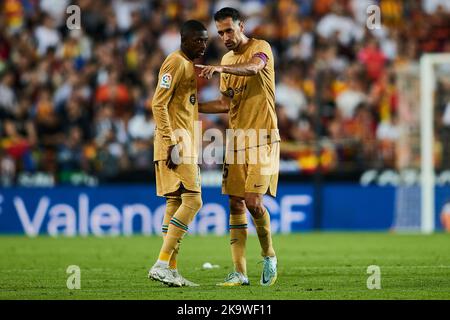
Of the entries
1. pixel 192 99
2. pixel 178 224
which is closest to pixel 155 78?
pixel 192 99

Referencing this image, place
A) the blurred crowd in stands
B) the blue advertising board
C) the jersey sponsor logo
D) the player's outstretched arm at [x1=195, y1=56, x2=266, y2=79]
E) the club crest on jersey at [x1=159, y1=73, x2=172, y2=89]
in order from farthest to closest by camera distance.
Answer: the blurred crowd in stands, the blue advertising board, the jersey sponsor logo, the club crest on jersey at [x1=159, y1=73, x2=172, y2=89], the player's outstretched arm at [x1=195, y1=56, x2=266, y2=79]

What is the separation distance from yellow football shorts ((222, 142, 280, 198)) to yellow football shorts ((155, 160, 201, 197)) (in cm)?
33

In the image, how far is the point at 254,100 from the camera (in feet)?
33.0

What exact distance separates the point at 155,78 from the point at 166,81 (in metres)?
12.1

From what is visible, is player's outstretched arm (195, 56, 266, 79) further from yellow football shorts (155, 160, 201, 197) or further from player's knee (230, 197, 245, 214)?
player's knee (230, 197, 245, 214)

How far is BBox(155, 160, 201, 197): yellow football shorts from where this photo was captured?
9.88m

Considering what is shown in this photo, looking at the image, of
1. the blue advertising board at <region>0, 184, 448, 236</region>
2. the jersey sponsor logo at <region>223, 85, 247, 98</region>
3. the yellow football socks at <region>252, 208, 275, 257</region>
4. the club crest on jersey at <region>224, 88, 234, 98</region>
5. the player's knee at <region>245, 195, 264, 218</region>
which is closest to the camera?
the player's knee at <region>245, 195, 264, 218</region>

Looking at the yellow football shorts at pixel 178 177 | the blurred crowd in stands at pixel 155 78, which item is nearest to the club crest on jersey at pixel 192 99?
the yellow football shorts at pixel 178 177

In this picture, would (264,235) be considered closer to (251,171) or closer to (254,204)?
(254,204)

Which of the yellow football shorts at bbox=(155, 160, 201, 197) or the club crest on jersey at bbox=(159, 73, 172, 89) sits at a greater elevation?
the club crest on jersey at bbox=(159, 73, 172, 89)

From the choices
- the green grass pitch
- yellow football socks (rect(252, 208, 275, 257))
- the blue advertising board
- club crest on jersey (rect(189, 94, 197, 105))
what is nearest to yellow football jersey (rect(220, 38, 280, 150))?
club crest on jersey (rect(189, 94, 197, 105))

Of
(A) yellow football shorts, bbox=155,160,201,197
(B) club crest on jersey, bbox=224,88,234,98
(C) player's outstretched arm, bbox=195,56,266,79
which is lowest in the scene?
(A) yellow football shorts, bbox=155,160,201,197
